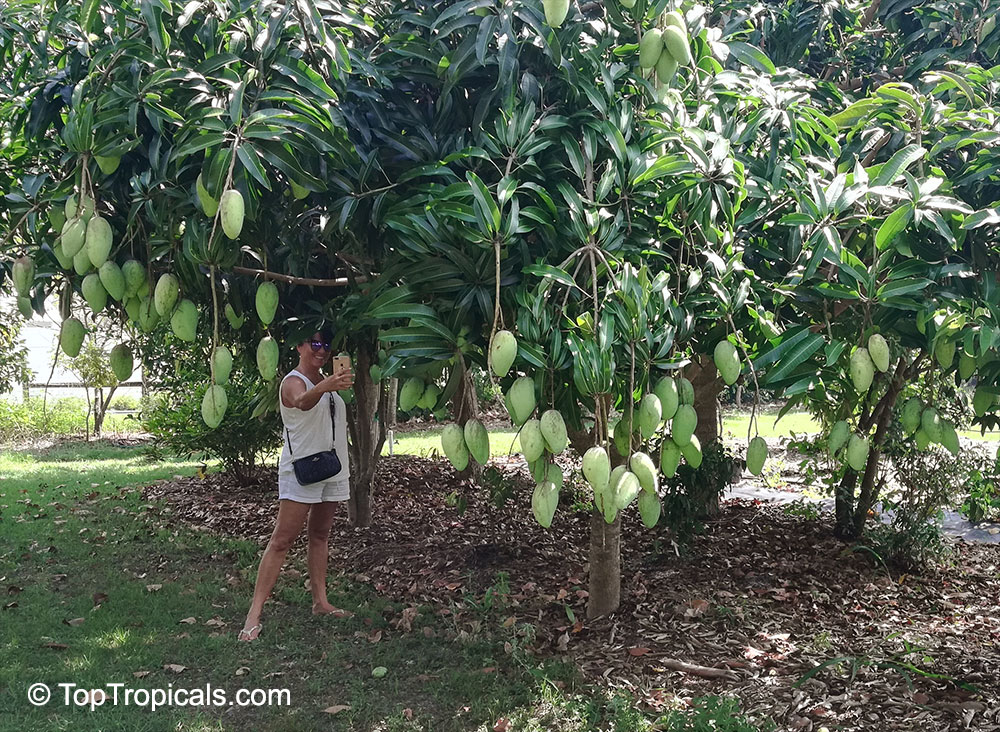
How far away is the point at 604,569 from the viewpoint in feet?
11.2

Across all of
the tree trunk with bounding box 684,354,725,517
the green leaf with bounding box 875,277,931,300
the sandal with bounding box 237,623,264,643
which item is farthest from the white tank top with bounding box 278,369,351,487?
the green leaf with bounding box 875,277,931,300

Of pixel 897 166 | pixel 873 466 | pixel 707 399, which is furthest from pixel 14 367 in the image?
pixel 897 166

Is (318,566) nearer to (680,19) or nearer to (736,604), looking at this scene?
(736,604)

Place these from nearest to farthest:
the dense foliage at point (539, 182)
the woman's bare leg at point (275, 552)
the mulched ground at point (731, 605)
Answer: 1. the dense foliage at point (539, 182)
2. the mulched ground at point (731, 605)
3. the woman's bare leg at point (275, 552)

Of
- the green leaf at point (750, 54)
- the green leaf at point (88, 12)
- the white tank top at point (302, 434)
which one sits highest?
the green leaf at point (750, 54)

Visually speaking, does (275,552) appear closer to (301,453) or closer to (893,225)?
(301,453)

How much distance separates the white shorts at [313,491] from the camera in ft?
11.1

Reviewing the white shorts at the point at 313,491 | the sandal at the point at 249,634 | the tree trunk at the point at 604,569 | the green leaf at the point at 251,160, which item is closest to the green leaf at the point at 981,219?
the green leaf at the point at 251,160

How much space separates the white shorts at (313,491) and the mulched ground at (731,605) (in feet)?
2.02

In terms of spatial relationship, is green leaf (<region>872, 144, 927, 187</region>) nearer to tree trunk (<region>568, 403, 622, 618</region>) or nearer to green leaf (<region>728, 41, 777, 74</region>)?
green leaf (<region>728, 41, 777, 74</region>)

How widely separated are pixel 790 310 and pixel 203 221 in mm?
1625

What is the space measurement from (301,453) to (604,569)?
135 centimetres

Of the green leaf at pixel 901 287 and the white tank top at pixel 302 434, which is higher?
the green leaf at pixel 901 287

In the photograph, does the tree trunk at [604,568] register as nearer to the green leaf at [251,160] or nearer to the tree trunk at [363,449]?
the green leaf at [251,160]
